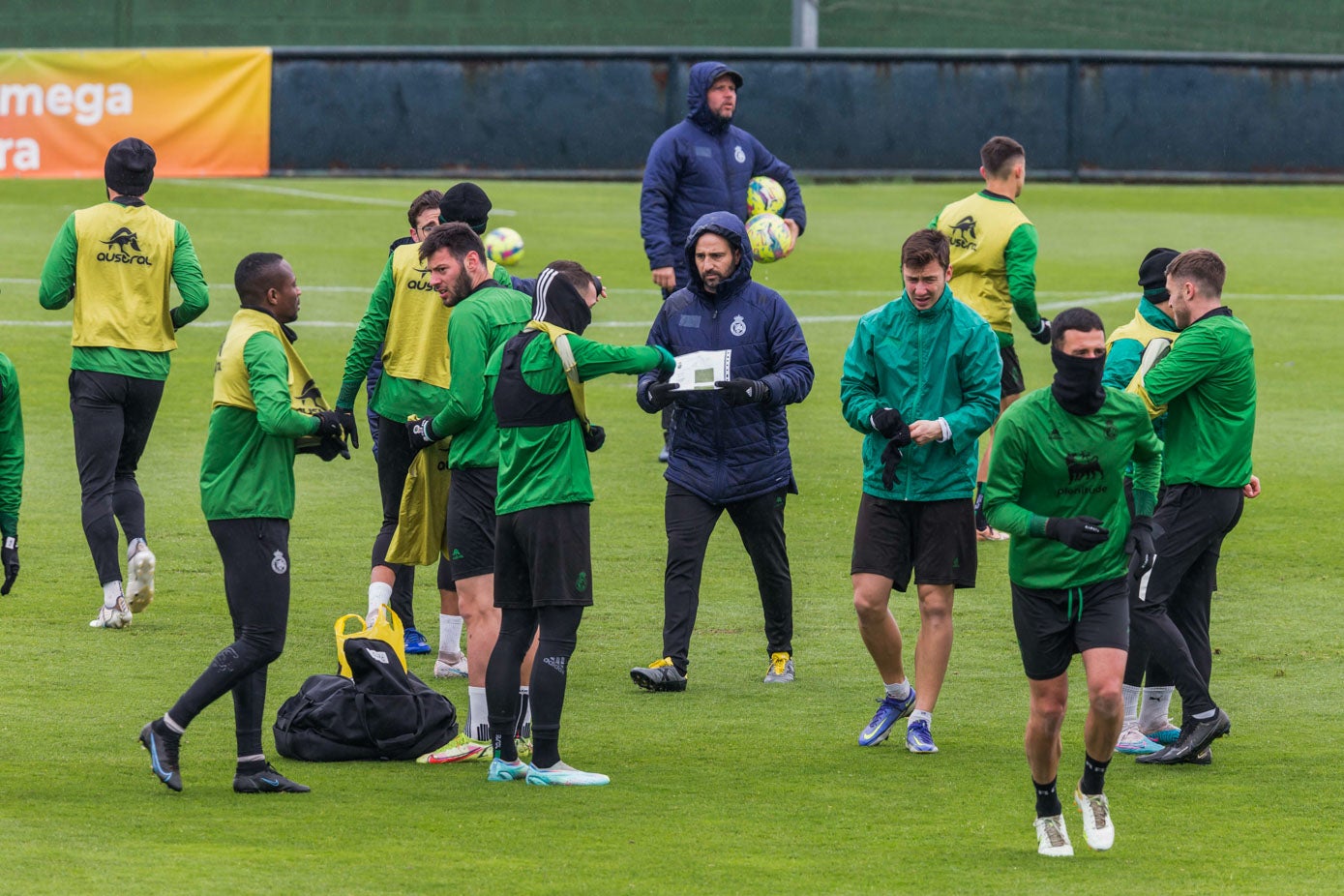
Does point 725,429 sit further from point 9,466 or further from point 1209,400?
point 9,466

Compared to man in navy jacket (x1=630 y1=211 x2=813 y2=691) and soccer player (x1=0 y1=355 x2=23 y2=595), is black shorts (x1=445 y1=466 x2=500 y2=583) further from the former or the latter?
soccer player (x1=0 y1=355 x2=23 y2=595)

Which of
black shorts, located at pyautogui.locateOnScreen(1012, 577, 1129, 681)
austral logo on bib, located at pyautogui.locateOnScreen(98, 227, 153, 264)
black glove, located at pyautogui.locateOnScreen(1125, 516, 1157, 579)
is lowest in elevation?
black shorts, located at pyautogui.locateOnScreen(1012, 577, 1129, 681)

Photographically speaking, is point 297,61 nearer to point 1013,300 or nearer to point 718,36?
point 718,36

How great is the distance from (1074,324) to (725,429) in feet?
8.69

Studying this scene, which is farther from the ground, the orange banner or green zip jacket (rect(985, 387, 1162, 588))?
the orange banner

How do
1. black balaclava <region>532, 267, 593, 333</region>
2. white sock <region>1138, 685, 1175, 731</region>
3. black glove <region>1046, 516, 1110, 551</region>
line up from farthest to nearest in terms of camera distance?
1. white sock <region>1138, 685, 1175, 731</region>
2. black balaclava <region>532, 267, 593, 333</region>
3. black glove <region>1046, 516, 1110, 551</region>

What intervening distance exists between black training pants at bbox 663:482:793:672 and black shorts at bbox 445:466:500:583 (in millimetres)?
1122

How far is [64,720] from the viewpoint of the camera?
8.52m

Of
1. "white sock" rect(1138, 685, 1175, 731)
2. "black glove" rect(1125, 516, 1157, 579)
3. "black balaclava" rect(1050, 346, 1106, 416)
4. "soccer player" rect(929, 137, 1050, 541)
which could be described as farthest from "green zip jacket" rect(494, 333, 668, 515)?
"soccer player" rect(929, 137, 1050, 541)

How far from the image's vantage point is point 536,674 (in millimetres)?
7664

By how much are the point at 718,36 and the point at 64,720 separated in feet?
107

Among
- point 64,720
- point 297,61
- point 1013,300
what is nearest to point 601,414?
Result: point 1013,300

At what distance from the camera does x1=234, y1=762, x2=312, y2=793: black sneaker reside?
7.52 meters

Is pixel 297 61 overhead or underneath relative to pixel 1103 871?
overhead
